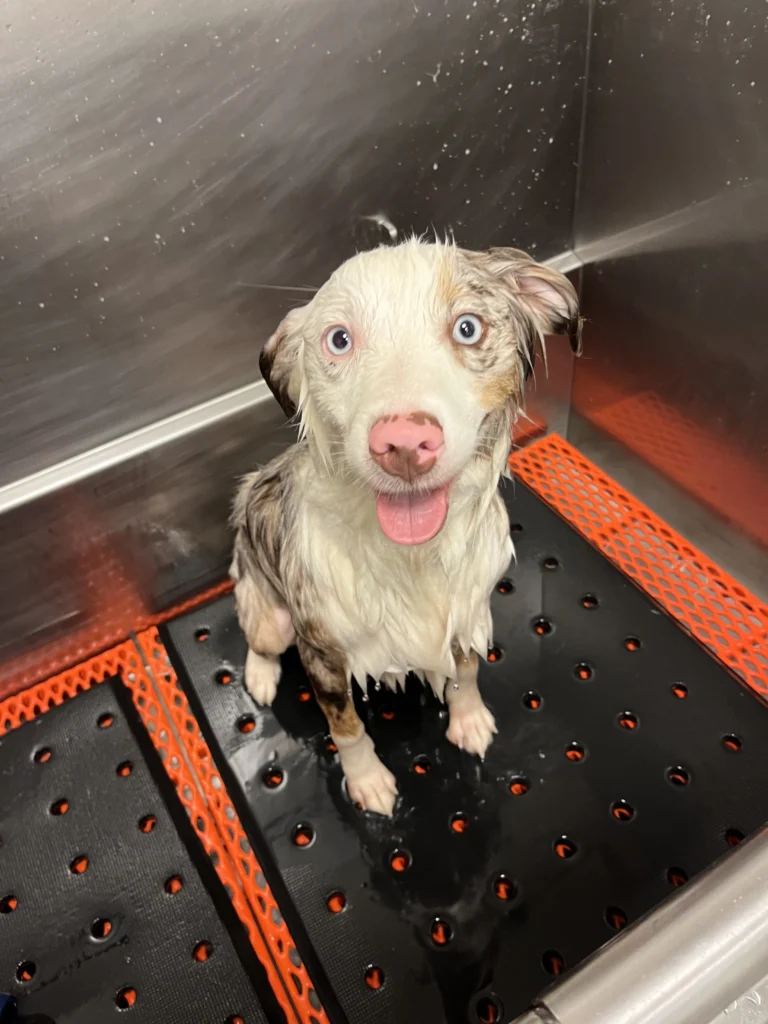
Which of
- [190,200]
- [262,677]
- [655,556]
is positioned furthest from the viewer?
[655,556]

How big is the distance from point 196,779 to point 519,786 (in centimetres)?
67

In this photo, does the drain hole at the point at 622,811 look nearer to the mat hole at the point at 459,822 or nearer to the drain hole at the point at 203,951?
the mat hole at the point at 459,822

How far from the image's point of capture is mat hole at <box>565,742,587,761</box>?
1.51 m

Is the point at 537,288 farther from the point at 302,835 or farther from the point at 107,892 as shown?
the point at 107,892

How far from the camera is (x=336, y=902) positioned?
136cm

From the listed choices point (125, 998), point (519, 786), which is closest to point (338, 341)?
point (519, 786)

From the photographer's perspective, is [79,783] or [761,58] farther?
[79,783]

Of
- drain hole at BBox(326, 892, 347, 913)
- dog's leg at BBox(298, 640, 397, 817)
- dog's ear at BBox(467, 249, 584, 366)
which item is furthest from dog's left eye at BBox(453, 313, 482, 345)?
drain hole at BBox(326, 892, 347, 913)

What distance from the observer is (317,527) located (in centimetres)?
122

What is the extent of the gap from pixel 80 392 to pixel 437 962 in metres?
1.26

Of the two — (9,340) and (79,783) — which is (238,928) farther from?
(9,340)

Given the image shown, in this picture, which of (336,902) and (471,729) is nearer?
(336,902)

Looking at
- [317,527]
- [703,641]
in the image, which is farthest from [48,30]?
[703,641]

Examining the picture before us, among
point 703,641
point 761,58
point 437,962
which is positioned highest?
point 761,58
